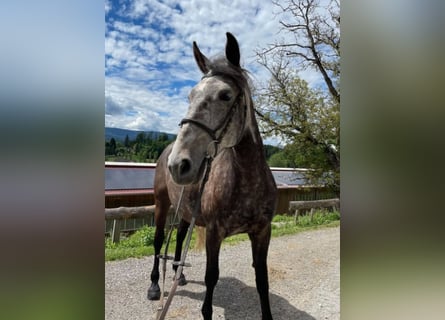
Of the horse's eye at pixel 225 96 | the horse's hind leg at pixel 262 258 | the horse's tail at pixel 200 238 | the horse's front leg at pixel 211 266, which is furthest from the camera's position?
the horse's tail at pixel 200 238

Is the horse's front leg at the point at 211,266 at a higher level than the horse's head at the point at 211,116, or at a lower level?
lower

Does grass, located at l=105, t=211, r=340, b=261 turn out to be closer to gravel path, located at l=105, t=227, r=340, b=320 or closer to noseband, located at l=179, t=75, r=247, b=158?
gravel path, located at l=105, t=227, r=340, b=320

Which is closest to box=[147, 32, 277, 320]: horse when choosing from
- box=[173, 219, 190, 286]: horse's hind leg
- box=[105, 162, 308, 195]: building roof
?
box=[173, 219, 190, 286]: horse's hind leg

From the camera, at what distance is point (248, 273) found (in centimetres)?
333

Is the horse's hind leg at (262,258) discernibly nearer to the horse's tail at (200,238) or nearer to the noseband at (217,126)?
the noseband at (217,126)

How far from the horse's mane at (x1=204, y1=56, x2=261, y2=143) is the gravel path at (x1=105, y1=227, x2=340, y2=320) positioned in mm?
1736

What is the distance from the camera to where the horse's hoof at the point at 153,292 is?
2.78m

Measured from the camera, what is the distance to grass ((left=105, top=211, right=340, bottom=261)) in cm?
353

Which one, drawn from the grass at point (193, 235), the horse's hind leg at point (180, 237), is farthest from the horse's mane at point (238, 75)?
the grass at point (193, 235)

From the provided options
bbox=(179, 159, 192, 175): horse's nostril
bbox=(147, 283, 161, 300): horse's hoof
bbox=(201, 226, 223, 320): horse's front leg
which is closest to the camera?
bbox=(179, 159, 192, 175): horse's nostril
